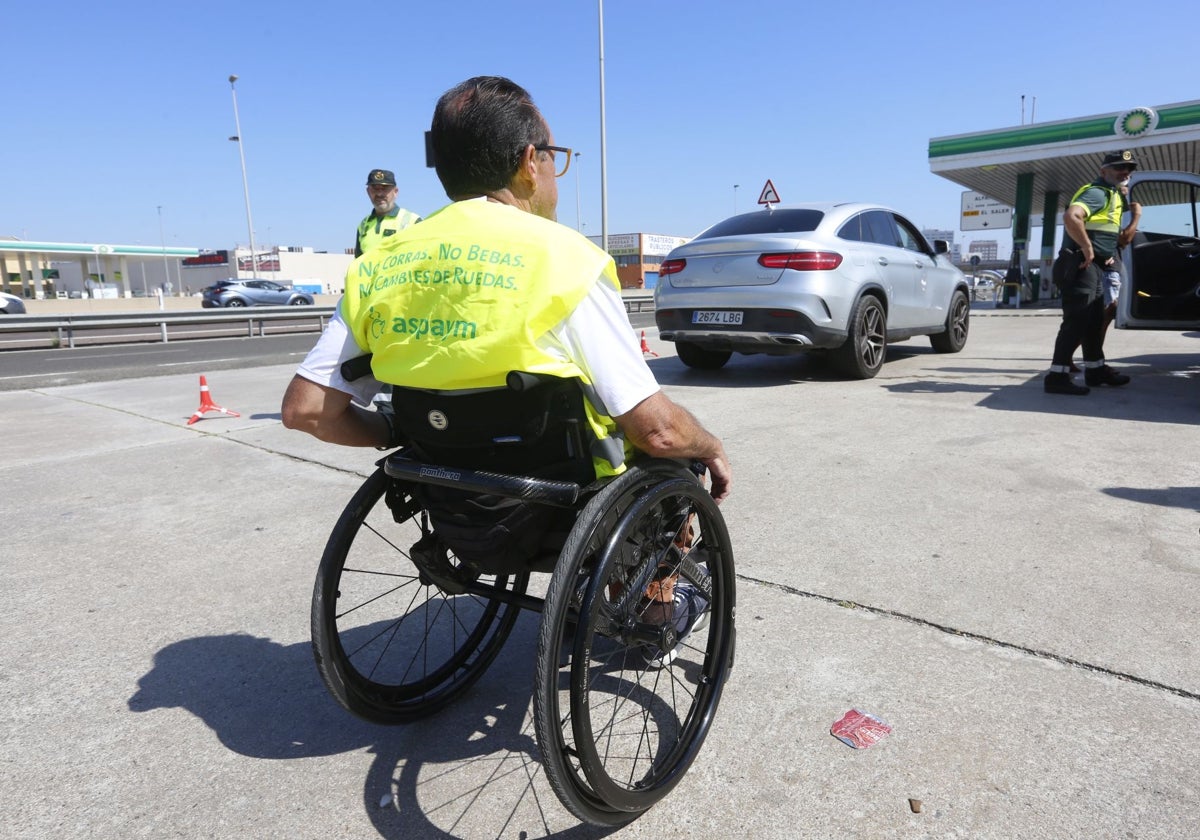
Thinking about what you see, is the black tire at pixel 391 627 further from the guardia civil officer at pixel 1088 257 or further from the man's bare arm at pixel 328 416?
the guardia civil officer at pixel 1088 257

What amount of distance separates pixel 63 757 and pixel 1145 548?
3.89 meters

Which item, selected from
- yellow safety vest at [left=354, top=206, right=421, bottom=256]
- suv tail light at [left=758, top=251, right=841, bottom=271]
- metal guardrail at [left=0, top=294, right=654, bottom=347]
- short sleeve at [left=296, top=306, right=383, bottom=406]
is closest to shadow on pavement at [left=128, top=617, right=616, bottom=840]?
short sleeve at [left=296, top=306, right=383, bottom=406]

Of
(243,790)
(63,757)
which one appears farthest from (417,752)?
(63,757)

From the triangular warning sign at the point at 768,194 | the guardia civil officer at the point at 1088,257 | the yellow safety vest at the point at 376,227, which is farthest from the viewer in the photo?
the triangular warning sign at the point at 768,194

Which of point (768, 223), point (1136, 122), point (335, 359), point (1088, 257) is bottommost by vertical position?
point (335, 359)

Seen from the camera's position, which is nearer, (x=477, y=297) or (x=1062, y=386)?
(x=477, y=297)

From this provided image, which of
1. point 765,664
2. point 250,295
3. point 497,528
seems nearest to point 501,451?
point 497,528

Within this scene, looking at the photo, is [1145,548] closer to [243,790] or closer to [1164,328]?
[243,790]

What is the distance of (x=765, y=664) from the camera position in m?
2.45

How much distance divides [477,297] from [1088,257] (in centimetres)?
634

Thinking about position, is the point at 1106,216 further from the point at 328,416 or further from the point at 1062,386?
the point at 328,416

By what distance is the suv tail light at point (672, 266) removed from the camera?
752 cm

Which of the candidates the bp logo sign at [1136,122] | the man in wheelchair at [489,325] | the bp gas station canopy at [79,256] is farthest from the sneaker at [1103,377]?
the bp gas station canopy at [79,256]

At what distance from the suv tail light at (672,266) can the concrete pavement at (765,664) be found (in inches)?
118
